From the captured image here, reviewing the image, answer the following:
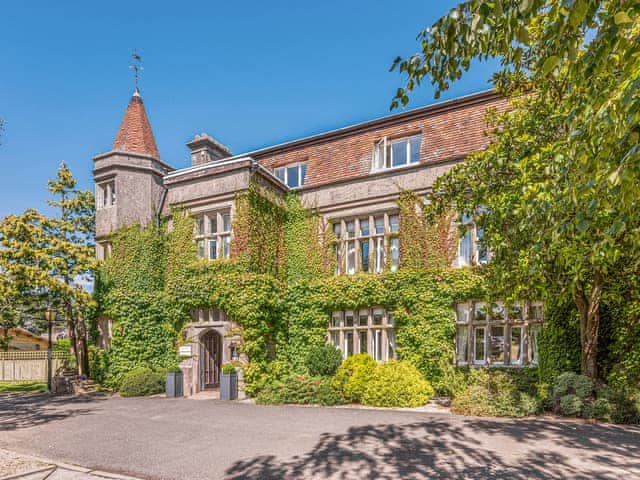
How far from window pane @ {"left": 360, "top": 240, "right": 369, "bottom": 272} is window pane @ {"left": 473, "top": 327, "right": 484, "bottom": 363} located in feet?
14.7

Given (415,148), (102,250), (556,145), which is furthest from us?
(102,250)

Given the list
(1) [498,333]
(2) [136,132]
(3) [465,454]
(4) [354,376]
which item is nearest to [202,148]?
(2) [136,132]

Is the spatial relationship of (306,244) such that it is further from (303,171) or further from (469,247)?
(469,247)

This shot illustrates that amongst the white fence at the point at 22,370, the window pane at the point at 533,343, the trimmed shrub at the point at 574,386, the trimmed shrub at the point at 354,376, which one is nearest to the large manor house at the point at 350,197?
the window pane at the point at 533,343

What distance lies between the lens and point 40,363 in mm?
25891

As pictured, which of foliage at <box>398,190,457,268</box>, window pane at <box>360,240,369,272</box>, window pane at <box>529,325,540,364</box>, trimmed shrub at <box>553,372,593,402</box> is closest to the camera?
trimmed shrub at <box>553,372,593,402</box>

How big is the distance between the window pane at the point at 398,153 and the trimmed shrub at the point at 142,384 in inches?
470

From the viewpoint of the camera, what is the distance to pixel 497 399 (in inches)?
449

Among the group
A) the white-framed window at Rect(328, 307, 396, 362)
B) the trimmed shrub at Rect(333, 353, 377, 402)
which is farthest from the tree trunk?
the white-framed window at Rect(328, 307, 396, 362)

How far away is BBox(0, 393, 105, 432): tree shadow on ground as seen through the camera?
11.6 meters

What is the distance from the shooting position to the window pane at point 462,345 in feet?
49.8

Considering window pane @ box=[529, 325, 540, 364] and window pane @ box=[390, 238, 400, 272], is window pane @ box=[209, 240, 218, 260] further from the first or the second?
window pane @ box=[529, 325, 540, 364]

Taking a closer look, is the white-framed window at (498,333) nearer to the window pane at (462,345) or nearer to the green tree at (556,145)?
the window pane at (462,345)

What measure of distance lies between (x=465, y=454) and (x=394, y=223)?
1038cm
